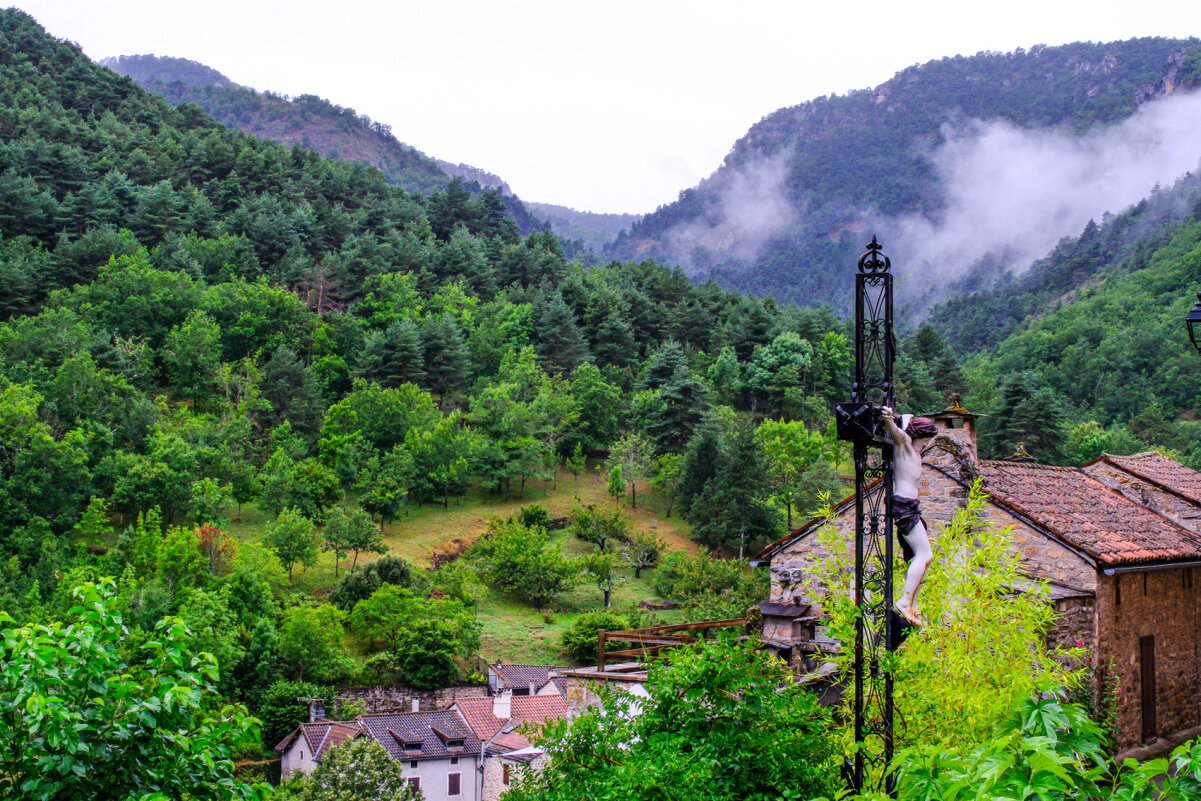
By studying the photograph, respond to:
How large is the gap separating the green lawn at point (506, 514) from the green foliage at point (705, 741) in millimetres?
26544

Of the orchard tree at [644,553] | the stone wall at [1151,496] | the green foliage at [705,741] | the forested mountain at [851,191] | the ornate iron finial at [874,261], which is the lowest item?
the orchard tree at [644,553]

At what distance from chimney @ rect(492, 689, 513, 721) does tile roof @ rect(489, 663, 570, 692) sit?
0.85m

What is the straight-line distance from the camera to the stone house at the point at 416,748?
1034 inches

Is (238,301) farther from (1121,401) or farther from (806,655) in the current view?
(1121,401)

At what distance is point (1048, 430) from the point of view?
46.0 m

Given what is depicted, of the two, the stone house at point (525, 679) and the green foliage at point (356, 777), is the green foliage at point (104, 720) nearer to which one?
the green foliage at point (356, 777)

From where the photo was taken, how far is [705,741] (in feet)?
24.9

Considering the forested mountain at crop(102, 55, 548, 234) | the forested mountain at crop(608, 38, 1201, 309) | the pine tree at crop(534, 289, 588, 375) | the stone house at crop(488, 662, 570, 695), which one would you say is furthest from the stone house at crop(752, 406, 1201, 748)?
the forested mountain at crop(102, 55, 548, 234)

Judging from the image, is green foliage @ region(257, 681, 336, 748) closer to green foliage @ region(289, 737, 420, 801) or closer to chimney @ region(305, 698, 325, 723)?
chimney @ region(305, 698, 325, 723)

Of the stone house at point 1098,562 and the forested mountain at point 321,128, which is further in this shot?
the forested mountain at point 321,128

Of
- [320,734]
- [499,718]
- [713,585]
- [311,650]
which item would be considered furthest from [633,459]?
[320,734]

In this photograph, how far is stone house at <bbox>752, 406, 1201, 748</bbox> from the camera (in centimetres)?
1208

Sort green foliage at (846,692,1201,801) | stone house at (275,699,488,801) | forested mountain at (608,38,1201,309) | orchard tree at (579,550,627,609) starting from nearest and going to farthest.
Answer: green foliage at (846,692,1201,801) → stone house at (275,699,488,801) → orchard tree at (579,550,627,609) → forested mountain at (608,38,1201,309)

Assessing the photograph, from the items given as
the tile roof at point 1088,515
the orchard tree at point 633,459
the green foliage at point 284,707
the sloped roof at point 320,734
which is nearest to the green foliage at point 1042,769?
the tile roof at point 1088,515
